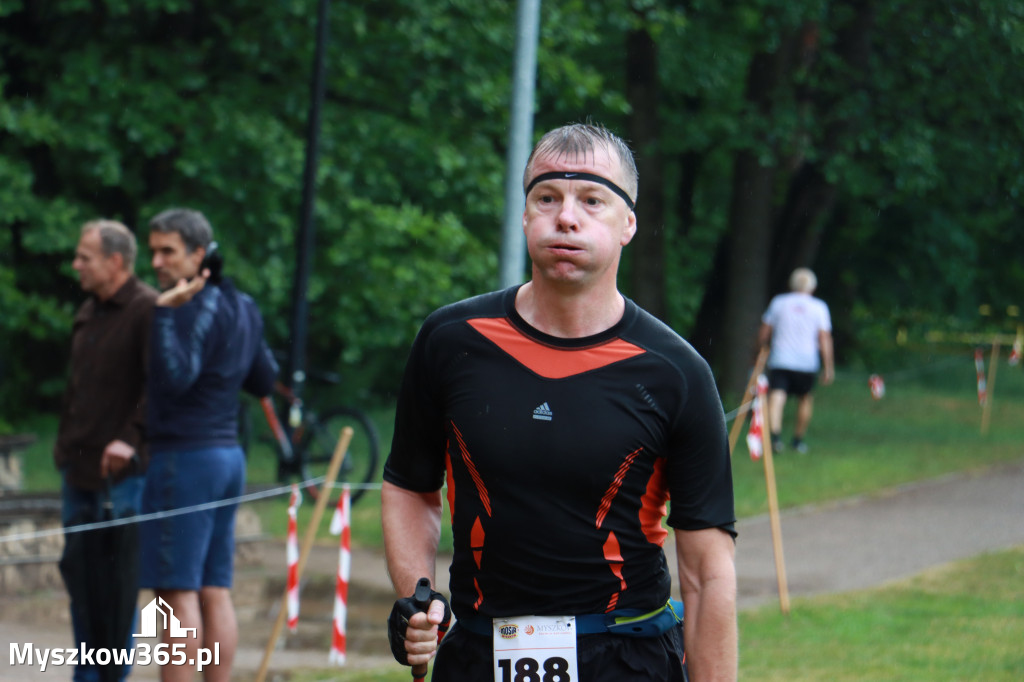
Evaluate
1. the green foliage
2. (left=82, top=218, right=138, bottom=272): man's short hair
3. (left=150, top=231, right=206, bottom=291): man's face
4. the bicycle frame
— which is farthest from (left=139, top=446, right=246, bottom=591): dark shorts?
the green foliage

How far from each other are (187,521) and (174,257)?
1.09 m

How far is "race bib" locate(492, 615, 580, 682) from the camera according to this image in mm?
2875

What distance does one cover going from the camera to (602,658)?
288 centimetres

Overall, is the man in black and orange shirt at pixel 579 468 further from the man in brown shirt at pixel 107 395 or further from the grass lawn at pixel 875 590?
the grass lawn at pixel 875 590

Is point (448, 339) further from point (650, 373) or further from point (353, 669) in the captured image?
point (353, 669)

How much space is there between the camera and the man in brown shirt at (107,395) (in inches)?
240

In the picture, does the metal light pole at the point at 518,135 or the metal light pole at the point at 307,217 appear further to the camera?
the metal light pole at the point at 307,217

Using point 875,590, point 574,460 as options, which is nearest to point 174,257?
point 574,460

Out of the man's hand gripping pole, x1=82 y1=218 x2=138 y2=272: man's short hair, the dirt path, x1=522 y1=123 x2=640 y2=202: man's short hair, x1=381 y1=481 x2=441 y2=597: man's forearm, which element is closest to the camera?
the man's hand gripping pole

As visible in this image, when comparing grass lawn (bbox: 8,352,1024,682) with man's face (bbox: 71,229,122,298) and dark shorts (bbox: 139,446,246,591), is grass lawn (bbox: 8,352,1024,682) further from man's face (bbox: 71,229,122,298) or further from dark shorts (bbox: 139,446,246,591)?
man's face (bbox: 71,229,122,298)

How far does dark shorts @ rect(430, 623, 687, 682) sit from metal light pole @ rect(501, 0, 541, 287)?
6.29 meters

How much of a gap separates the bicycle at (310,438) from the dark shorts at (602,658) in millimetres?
9057

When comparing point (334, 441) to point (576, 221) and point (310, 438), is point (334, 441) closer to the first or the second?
point (310, 438)

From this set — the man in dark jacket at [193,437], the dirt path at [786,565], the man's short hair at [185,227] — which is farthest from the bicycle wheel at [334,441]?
the man's short hair at [185,227]
